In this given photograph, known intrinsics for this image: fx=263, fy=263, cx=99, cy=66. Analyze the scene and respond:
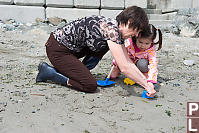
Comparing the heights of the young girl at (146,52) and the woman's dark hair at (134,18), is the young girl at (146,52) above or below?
below

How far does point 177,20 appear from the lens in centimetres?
671

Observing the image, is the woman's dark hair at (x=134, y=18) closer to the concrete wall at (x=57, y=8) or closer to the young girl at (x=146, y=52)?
the young girl at (x=146, y=52)

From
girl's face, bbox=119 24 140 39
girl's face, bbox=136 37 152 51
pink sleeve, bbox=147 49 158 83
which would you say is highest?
girl's face, bbox=119 24 140 39

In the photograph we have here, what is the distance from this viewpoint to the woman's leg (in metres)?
2.63

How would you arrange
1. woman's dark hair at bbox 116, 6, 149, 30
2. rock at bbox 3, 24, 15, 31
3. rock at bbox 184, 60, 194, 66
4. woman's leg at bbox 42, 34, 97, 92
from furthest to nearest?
rock at bbox 3, 24, 15, 31 → rock at bbox 184, 60, 194, 66 → woman's leg at bbox 42, 34, 97, 92 → woman's dark hair at bbox 116, 6, 149, 30

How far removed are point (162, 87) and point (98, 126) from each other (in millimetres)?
1209

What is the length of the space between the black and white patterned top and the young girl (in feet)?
1.32

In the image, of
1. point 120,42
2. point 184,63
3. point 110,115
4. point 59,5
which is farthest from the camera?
point 59,5

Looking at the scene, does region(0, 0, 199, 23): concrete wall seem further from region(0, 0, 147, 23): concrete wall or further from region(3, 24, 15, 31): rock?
region(3, 24, 15, 31): rock

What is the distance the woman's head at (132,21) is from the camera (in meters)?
2.28

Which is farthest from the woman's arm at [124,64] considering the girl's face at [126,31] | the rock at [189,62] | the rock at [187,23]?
the rock at [187,23]

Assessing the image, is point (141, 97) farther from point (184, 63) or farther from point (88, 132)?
point (184, 63)

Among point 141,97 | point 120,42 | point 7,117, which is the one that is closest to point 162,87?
point 141,97

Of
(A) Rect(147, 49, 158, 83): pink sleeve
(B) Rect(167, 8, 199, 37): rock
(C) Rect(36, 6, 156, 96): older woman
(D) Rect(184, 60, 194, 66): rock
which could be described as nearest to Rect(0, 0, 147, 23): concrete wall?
(B) Rect(167, 8, 199, 37): rock
